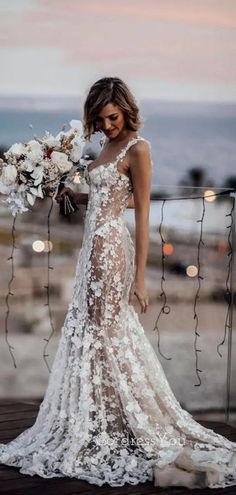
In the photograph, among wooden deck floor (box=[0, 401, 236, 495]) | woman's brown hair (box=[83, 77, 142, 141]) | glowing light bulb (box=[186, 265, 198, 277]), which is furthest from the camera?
glowing light bulb (box=[186, 265, 198, 277])

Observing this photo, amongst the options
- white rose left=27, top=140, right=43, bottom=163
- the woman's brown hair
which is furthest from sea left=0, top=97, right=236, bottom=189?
the woman's brown hair

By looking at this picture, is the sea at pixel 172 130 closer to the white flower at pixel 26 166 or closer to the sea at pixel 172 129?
the sea at pixel 172 129

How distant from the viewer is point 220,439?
3273mm

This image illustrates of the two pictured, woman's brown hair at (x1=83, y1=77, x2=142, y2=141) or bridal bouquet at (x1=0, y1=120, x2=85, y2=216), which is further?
bridal bouquet at (x1=0, y1=120, x2=85, y2=216)

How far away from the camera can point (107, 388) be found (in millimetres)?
3111

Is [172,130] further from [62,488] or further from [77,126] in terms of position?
[62,488]

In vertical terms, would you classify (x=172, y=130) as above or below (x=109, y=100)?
above

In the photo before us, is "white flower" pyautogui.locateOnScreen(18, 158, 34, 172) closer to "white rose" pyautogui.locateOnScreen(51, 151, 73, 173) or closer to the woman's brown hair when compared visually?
"white rose" pyautogui.locateOnScreen(51, 151, 73, 173)

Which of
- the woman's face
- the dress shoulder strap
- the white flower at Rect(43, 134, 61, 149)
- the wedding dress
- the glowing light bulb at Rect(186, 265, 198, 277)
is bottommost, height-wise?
the wedding dress

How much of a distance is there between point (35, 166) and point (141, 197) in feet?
1.44

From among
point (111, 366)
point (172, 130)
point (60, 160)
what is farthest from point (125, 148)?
point (172, 130)

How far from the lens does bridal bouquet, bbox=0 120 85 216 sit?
3180 millimetres

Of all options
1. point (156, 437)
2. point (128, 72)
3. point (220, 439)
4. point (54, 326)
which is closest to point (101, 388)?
point (156, 437)

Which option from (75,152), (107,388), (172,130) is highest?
(172,130)
